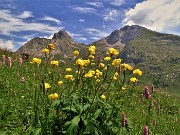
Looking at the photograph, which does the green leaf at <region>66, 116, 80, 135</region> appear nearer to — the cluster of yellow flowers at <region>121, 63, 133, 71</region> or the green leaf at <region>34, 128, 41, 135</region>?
the green leaf at <region>34, 128, 41, 135</region>

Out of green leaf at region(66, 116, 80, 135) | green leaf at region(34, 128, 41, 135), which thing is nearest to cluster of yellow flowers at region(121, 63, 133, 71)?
green leaf at region(66, 116, 80, 135)

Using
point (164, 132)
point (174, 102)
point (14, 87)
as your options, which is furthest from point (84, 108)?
point (174, 102)

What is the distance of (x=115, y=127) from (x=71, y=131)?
3.96ft

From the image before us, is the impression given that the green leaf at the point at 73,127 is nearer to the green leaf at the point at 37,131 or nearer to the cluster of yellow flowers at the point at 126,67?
the green leaf at the point at 37,131

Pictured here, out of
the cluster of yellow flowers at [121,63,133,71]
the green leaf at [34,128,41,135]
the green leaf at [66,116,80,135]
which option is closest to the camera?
the green leaf at [66,116,80,135]

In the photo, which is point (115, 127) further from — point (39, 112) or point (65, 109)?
point (39, 112)

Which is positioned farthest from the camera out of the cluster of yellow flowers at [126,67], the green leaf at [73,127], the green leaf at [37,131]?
the cluster of yellow flowers at [126,67]

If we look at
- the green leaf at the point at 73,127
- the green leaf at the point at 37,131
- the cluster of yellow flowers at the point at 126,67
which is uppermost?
the cluster of yellow flowers at the point at 126,67

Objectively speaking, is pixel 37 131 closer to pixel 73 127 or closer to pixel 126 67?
pixel 73 127

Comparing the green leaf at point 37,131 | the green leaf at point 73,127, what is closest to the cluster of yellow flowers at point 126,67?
the green leaf at point 73,127

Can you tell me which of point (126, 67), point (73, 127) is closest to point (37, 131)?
point (73, 127)

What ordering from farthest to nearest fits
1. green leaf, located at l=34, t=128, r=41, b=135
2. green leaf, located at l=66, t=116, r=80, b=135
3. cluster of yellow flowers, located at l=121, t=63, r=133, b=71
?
cluster of yellow flowers, located at l=121, t=63, r=133, b=71 < green leaf, located at l=34, t=128, r=41, b=135 < green leaf, located at l=66, t=116, r=80, b=135

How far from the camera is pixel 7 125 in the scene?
731cm

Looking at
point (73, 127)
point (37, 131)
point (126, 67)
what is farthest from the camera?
point (126, 67)
